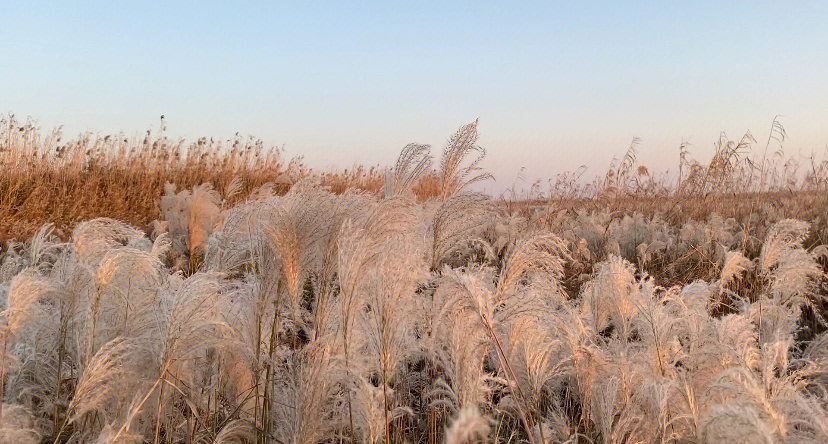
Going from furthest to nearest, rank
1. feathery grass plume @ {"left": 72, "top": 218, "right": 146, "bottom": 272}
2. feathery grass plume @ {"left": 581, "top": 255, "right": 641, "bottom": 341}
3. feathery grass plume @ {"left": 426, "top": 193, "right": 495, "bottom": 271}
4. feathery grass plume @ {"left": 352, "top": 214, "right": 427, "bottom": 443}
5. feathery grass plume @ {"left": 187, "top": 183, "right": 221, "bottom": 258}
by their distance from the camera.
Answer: feathery grass plume @ {"left": 187, "top": 183, "right": 221, "bottom": 258}, feathery grass plume @ {"left": 426, "top": 193, "right": 495, "bottom": 271}, feathery grass plume @ {"left": 581, "top": 255, "right": 641, "bottom": 341}, feathery grass plume @ {"left": 72, "top": 218, "right": 146, "bottom": 272}, feathery grass plume @ {"left": 352, "top": 214, "right": 427, "bottom": 443}

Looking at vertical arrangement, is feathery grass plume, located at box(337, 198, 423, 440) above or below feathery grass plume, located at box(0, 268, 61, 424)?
above

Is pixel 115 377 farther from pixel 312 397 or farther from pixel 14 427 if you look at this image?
pixel 312 397

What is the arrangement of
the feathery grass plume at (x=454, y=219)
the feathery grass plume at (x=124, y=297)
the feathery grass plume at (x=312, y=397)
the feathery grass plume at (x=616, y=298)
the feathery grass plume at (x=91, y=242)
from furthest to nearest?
the feathery grass plume at (x=454, y=219) → the feathery grass plume at (x=616, y=298) → the feathery grass plume at (x=91, y=242) → the feathery grass plume at (x=124, y=297) → the feathery grass plume at (x=312, y=397)

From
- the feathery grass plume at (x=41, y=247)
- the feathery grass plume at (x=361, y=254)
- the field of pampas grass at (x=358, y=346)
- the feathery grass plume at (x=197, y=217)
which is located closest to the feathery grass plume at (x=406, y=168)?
the field of pampas grass at (x=358, y=346)

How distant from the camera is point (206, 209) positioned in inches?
176

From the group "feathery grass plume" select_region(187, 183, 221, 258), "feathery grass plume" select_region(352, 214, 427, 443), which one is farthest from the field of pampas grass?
"feathery grass plume" select_region(187, 183, 221, 258)

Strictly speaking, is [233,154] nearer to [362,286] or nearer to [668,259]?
[668,259]

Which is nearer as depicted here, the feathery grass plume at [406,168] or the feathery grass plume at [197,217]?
the feathery grass plume at [406,168]

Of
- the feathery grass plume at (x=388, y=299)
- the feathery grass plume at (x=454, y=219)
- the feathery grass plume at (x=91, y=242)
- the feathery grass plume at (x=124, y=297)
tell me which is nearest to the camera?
the feathery grass plume at (x=388, y=299)

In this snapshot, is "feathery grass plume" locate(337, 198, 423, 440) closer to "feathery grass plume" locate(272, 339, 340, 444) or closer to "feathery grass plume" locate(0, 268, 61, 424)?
"feathery grass plume" locate(272, 339, 340, 444)

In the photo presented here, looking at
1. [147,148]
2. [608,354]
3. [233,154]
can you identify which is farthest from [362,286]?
[233,154]

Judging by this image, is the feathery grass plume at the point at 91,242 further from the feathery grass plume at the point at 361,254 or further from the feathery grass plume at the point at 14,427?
the feathery grass plume at the point at 361,254

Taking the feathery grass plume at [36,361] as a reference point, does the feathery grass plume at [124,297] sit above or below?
above

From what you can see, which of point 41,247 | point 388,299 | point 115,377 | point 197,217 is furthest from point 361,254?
point 197,217
